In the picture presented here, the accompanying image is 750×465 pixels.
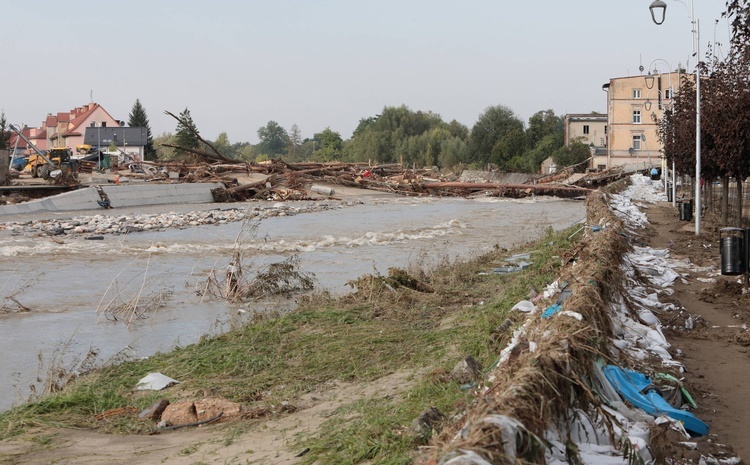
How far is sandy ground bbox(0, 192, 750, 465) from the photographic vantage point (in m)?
5.88

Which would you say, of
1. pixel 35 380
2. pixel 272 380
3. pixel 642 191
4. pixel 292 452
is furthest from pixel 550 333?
pixel 642 191

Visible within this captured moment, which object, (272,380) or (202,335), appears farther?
(202,335)

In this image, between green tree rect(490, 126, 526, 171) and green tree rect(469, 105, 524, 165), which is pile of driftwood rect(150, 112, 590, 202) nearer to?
green tree rect(490, 126, 526, 171)

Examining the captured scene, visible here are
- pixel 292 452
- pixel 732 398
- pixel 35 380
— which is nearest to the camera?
pixel 292 452

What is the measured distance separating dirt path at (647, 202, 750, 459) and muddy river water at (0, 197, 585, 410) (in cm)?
552

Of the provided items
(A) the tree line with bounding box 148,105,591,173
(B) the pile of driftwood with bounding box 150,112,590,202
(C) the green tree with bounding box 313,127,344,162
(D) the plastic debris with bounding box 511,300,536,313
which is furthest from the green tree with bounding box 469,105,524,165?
(D) the plastic debris with bounding box 511,300,536,313

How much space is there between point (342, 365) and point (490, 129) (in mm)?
101047

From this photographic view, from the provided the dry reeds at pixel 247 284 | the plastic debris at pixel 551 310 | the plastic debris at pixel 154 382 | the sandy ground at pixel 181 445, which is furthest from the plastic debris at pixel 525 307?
the dry reeds at pixel 247 284

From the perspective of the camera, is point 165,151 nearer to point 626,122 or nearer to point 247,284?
point 626,122

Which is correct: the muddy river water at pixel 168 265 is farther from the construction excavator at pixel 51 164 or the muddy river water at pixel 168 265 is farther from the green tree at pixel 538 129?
the green tree at pixel 538 129

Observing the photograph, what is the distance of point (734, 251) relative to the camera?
12.1 m

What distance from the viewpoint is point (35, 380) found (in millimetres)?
8719

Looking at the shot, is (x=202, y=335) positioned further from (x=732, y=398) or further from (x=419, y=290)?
(x=732, y=398)

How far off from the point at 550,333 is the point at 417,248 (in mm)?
17478
